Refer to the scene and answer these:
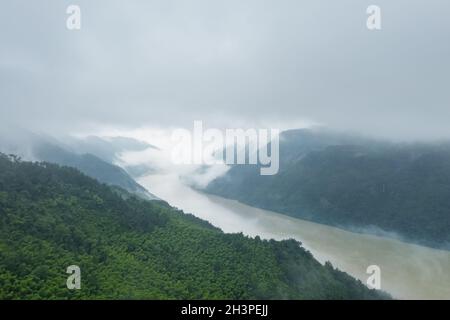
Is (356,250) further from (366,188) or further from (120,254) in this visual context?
(120,254)

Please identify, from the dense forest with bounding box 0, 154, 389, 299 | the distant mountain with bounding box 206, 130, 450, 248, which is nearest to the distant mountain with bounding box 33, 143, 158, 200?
the distant mountain with bounding box 206, 130, 450, 248

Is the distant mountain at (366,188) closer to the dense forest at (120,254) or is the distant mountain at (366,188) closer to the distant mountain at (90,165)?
the distant mountain at (90,165)

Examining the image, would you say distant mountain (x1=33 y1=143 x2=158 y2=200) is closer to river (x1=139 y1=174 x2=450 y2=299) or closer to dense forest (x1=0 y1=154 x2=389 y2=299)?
river (x1=139 y1=174 x2=450 y2=299)

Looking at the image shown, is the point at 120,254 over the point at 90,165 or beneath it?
beneath

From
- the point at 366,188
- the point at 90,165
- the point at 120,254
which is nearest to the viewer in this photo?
the point at 120,254

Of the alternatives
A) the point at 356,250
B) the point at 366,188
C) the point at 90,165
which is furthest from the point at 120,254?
the point at 366,188

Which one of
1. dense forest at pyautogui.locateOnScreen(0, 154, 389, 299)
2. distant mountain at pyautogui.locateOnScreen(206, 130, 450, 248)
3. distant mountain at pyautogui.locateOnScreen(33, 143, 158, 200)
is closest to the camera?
dense forest at pyautogui.locateOnScreen(0, 154, 389, 299)

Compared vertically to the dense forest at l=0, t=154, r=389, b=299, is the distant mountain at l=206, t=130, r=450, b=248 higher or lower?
higher

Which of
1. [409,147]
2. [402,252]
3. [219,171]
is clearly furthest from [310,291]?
[219,171]
